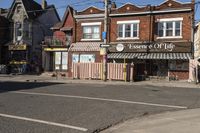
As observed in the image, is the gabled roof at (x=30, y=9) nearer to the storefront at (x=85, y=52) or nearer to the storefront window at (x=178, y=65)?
the storefront at (x=85, y=52)

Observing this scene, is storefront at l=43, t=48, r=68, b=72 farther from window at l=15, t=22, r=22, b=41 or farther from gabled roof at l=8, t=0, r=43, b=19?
gabled roof at l=8, t=0, r=43, b=19

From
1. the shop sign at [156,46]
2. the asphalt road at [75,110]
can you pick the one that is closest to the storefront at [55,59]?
the shop sign at [156,46]

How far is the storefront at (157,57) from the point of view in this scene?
3294cm

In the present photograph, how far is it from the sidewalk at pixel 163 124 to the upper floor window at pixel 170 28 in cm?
2207

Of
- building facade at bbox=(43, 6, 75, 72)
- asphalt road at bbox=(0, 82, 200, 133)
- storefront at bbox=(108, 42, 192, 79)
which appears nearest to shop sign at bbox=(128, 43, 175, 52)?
storefront at bbox=(108, 42, 192, 79)

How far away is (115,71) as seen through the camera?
31.3 meters

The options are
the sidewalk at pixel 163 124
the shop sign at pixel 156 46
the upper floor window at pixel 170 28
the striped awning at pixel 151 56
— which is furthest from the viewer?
the upper floor window at pixel 170 28

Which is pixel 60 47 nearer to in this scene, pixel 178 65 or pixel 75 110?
pixel 178 65

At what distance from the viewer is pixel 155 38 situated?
113 ft

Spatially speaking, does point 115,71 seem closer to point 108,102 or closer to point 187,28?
point 187,28

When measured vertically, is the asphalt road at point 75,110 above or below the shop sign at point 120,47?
below

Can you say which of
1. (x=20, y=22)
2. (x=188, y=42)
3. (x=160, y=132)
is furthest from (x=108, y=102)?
(x=20, y=22)

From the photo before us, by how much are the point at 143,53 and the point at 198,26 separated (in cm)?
728

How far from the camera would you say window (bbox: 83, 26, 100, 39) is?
37606mm
